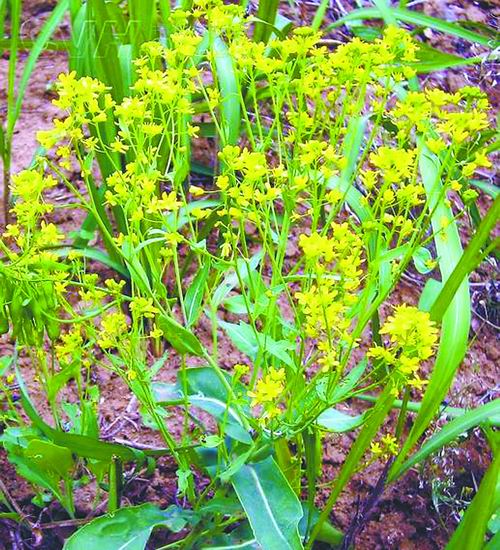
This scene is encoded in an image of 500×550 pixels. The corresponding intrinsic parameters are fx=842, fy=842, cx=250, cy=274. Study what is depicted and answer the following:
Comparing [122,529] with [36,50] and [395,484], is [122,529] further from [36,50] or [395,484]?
[36,50]

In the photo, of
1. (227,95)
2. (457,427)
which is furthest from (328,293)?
(227,95)

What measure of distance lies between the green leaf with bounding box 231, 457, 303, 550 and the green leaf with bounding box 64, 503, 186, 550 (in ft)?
0.50

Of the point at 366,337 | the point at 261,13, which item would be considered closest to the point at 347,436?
the point at 366,337

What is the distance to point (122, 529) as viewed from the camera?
140 centimetres

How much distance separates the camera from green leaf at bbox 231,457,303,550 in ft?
4.20

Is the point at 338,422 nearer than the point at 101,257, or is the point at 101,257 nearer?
the point at 338,422

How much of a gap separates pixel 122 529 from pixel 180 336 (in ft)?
1.20

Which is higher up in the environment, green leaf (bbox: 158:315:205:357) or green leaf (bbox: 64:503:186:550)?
green leaf (bbox: 158:315:205:357)

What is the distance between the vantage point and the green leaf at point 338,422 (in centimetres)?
141

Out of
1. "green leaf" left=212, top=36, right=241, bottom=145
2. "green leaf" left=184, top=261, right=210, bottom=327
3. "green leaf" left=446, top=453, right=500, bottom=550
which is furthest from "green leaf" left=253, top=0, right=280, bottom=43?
"green leaf" left=446, top=453, right=500, bottom=550

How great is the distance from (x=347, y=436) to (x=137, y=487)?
48cm

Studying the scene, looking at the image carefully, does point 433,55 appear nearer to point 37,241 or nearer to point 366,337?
point 366,337

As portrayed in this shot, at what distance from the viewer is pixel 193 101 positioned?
89.6 inches

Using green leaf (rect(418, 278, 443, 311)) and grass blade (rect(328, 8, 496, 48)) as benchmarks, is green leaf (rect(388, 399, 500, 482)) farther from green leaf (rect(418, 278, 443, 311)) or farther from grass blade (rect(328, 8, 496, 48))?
grass blade (rect(328, 8, 496, 48))
